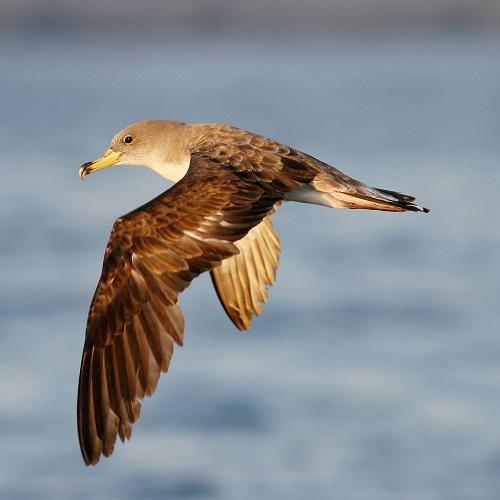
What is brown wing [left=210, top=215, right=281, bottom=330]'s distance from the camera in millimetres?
9906

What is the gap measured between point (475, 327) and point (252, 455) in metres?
5.24

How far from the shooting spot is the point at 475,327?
1944cm

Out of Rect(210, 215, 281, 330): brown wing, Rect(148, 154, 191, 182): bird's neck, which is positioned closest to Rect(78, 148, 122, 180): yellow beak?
Rect(148, 154, 191, 182): bird's neck

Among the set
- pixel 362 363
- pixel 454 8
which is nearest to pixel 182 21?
pixel 454 8

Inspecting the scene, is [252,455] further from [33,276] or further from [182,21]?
[182,21]

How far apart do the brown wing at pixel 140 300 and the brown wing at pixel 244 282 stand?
152 centimetres

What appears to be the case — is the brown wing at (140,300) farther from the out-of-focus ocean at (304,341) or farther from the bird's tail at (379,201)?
the out-of-focus ocean at (304,341)

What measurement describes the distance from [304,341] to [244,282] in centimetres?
884

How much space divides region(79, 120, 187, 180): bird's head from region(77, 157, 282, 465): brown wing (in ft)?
4.83

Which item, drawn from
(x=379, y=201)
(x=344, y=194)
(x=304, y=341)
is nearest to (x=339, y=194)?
(x=344, y=194)

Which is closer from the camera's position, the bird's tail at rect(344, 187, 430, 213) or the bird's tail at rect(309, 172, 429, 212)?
the bird's tail at rect(344, 187, 430, 213)

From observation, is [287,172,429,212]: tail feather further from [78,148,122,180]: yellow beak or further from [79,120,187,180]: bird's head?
[78,148,122,180]: yellow beak

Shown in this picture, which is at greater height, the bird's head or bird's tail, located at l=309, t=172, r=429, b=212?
the bird's head

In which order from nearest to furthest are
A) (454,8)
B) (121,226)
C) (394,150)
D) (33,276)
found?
1. (121,226)
2. (33,276)
3. (394,150)
4. (454,8)
